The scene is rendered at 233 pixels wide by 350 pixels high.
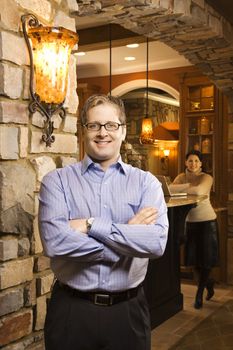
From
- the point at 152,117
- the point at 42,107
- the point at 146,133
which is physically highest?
the point at 152,117

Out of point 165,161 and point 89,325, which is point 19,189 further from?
point 165,161

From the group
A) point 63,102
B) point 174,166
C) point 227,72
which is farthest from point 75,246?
point 174,166

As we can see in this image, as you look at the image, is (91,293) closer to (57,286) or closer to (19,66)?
(57,286)

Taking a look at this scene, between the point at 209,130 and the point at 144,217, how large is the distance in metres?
4.82

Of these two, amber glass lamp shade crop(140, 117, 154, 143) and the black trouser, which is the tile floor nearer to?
the black trouser

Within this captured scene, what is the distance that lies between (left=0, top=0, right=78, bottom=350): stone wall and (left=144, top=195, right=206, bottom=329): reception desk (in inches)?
72.1

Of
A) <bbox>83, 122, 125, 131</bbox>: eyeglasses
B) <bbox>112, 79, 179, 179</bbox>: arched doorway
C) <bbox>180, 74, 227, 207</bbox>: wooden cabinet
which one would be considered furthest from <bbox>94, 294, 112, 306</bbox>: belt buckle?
<bbox>112, 79, 179, 179</bbox>: arched doorway

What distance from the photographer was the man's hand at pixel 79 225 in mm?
1725

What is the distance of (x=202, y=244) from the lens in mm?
4773

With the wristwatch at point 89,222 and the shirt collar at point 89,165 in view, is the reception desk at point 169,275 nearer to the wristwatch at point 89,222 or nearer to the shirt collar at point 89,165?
the shirt collar at point 89,165

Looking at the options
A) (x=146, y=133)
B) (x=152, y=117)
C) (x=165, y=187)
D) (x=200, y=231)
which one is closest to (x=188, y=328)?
(x=200, y=231)

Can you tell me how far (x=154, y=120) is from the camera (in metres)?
10.0

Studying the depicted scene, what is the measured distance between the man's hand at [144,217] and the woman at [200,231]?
2.90 metres

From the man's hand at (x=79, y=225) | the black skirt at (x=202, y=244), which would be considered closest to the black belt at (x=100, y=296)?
the man's hand at (x=79, y=225)
